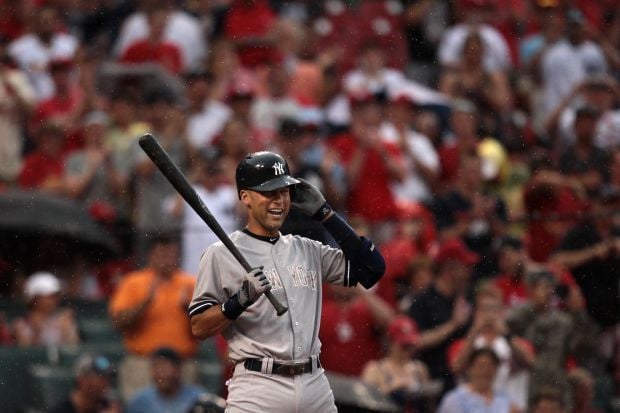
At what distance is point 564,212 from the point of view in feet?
37.0

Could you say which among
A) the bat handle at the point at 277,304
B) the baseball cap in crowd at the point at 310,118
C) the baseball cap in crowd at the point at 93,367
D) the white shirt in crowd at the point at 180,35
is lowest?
the baseball cap in crowd at the point at 93,367

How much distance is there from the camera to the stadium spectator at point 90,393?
937 centimetres

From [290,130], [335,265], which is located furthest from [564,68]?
[335,265]

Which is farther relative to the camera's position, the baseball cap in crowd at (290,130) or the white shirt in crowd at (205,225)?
the baseball cap in crowd at (290,130)

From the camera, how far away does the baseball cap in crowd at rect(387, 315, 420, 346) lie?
9.62 m

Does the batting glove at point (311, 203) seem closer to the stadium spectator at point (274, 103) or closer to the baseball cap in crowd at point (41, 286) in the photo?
the baseball cap in crowd at point (41, 286)

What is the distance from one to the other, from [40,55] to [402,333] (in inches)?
213

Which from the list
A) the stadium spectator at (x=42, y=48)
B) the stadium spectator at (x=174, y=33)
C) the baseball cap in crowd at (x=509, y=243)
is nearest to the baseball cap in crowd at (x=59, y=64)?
the stadium spectator at (x=42, y=48)

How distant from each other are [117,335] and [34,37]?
4038 millimetres

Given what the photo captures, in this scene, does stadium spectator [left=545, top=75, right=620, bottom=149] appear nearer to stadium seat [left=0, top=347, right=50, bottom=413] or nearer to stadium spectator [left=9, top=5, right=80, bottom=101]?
stadium spectator [left=9, top=5, right=80, bottom=101]

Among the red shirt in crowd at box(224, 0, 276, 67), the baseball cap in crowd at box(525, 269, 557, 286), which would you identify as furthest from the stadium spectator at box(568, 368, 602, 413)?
the red shirt in crowd at box(224, 0, 276, 67)

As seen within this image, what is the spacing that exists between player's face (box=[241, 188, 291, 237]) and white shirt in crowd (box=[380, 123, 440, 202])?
538cm

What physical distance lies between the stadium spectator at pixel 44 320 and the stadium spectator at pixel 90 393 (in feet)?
3.41

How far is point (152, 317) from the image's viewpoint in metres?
10.2
